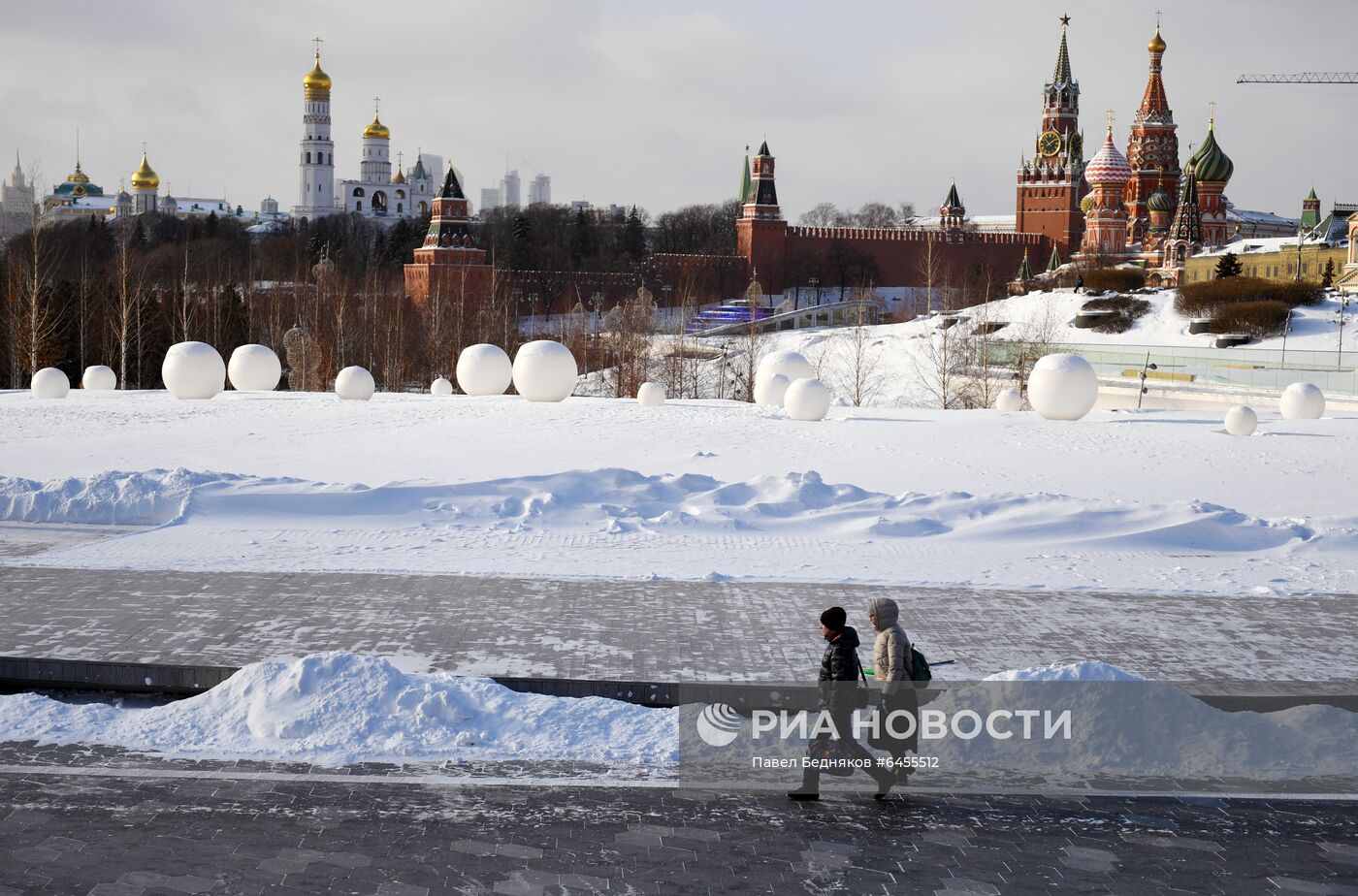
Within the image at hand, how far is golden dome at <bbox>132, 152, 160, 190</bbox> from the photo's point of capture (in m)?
112

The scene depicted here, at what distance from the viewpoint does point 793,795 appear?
5.66 metres

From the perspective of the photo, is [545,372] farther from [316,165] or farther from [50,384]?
[316,165]

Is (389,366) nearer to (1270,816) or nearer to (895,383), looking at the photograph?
(895,383)

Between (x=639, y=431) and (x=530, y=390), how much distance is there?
11.3ft

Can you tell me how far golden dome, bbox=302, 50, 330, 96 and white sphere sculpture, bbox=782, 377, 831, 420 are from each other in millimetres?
89429

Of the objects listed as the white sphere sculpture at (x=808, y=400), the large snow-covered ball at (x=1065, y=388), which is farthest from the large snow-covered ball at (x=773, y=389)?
the large snow-covered ball at (x=1065, y=388)

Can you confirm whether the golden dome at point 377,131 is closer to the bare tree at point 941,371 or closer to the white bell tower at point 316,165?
the white bell tower at point 316,165

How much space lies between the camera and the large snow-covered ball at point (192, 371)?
2047cm

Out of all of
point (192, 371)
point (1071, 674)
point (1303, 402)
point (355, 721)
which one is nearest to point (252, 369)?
point (192, 371)

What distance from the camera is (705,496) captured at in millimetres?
12508

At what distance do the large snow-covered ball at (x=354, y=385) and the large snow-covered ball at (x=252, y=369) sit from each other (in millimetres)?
2144

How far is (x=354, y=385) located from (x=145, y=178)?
102 meters

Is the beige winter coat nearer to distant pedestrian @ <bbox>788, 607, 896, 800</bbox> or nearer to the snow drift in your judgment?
distant pedestrian @ <bbox>788, 607, 896, 800</bbox>

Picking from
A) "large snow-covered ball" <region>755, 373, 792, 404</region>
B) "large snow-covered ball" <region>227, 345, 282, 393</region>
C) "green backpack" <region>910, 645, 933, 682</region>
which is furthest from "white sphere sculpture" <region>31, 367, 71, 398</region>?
"green backpack" <region>910, 645, 933, 682</region>
